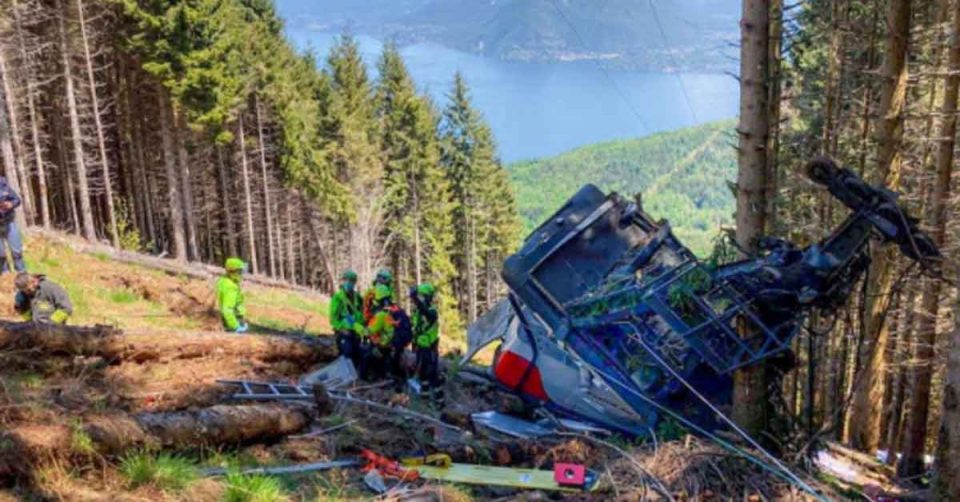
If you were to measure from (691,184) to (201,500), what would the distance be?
104 meters

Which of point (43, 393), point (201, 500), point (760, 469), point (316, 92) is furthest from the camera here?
point (316, 92)

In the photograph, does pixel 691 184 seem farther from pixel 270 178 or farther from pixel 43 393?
pixel 43 393

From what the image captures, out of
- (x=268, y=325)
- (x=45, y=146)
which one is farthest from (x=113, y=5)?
(x=268, y=325)

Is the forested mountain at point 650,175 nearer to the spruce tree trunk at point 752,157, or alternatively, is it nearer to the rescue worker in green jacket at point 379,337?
the rescue worker in green jacket at point 379,337

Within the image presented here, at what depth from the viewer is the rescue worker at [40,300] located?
364 inches

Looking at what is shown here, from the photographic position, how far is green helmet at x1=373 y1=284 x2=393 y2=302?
9977 mm

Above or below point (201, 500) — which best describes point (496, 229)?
below

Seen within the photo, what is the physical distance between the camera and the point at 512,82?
163000mm

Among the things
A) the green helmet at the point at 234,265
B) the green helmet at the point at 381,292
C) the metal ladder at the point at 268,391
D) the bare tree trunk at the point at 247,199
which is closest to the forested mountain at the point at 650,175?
the bare tree trunk at the point at 247,199

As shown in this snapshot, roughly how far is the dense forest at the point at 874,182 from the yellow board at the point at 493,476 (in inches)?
86.3

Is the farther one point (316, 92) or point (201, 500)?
point (316, 92)

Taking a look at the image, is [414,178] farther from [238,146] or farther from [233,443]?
[233,443]

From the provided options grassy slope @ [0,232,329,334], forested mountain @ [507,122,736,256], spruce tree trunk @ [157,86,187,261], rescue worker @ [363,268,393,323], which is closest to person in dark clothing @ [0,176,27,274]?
grassy slope @ [0,232,329,334]

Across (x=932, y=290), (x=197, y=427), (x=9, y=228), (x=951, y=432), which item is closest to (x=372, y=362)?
(x=197, y=427)
